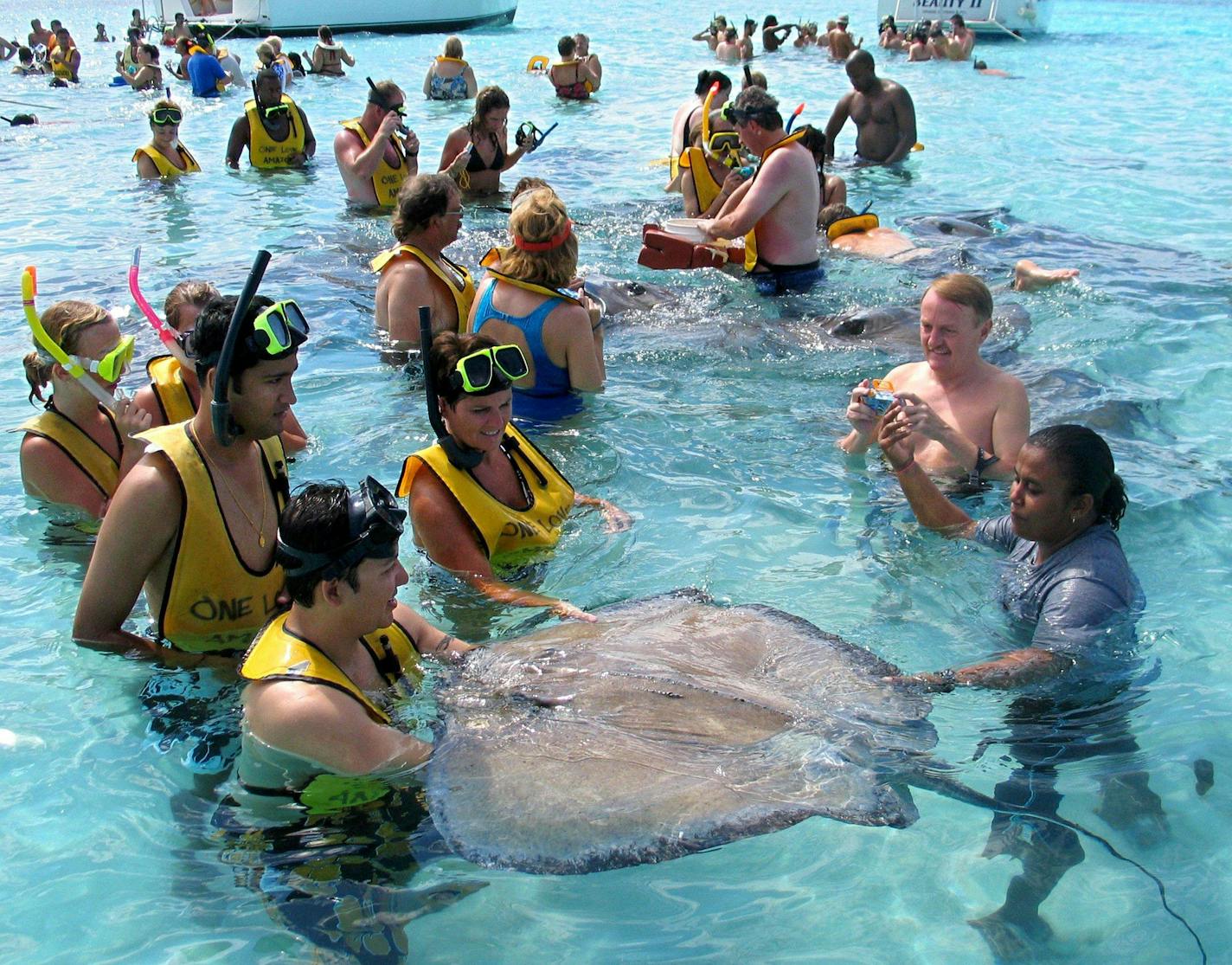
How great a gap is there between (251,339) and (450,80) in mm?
17270

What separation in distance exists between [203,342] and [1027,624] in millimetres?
3054

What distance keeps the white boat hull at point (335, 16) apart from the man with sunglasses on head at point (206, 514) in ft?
108

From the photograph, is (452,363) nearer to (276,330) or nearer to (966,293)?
(276,330)

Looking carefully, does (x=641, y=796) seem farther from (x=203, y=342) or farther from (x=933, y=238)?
(x=933, y=238)

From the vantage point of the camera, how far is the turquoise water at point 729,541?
3061 mm

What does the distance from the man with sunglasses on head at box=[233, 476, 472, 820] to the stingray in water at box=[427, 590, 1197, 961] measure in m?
0.26

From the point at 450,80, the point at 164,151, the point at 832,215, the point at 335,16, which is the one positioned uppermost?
the point at 335,16

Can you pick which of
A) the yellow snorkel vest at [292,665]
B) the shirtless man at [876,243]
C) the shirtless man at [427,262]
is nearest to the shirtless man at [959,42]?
the shirtless man at [876,243]

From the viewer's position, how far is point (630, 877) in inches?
124

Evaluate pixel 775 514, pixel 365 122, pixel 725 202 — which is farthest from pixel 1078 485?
pixel 365 122

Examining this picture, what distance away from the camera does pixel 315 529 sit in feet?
9.25

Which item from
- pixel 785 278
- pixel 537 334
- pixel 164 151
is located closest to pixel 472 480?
pixel 537 334

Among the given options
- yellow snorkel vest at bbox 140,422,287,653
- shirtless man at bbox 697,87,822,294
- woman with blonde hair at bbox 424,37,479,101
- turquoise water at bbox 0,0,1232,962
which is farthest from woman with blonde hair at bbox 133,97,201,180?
yellow snorkel vest at bbox 140,422,287,653

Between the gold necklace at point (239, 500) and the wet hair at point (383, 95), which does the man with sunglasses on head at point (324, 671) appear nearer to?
the gold necklace at point (239, 500)
